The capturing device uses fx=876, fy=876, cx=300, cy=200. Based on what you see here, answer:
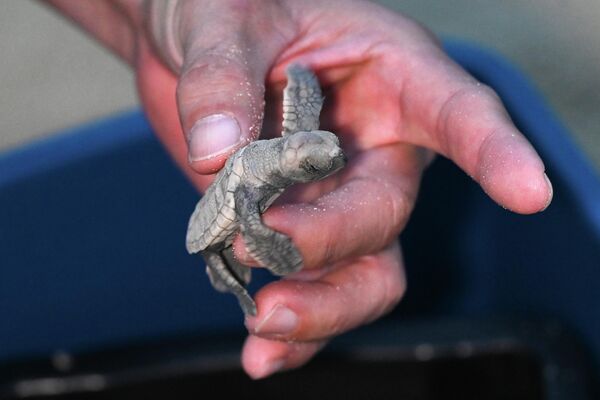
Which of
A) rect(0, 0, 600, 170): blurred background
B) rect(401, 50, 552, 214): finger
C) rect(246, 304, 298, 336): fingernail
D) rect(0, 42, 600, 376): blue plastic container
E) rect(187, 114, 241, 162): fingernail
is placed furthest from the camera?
rect(0, 0, 600, 170): blurred background

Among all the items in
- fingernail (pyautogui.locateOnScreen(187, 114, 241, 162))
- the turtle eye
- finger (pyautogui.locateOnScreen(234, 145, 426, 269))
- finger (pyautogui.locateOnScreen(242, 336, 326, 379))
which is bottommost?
finger (pyautogui.locateOnScreen(242, 336, 326, 379))

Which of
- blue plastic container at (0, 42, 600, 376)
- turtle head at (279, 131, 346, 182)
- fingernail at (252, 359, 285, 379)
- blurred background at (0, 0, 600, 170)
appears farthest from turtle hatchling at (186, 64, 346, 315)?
blurred background at (0, 0, 600, 170)

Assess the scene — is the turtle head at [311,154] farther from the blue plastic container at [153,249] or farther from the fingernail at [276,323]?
the blue plastic container at [153,249]

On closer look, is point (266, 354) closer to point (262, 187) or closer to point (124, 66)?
point (262, 187)

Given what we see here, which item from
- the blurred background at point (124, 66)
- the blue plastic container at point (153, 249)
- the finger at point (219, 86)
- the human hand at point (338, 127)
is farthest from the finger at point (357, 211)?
the blurred background at point (124, 66)

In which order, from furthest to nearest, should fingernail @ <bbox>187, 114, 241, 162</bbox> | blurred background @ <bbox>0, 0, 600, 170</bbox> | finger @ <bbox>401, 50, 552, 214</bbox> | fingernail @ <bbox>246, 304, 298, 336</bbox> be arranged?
blurred background @ <bbox>0, 0, 600, 170</bbox>
fingernail @ <bbox>246, 304, 298, 336</bbox>
fingernail @ <bbox>187, 114, 241, 162</bbox>
finger @ <bbox>401, 50, 552, 214</bbox>

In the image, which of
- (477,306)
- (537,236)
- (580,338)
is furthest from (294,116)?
(477,306)

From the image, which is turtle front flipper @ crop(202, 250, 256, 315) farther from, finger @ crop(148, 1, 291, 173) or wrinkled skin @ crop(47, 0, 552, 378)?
finger @ crop(148, 1, 291, 173)
